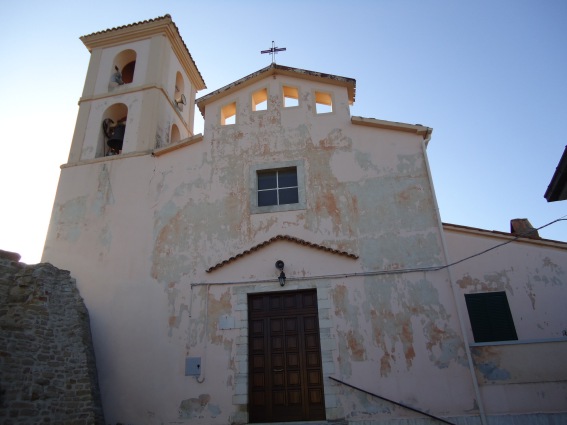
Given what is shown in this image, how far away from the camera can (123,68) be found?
16.2 meters

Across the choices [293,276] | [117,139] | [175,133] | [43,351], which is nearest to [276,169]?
[293,276]

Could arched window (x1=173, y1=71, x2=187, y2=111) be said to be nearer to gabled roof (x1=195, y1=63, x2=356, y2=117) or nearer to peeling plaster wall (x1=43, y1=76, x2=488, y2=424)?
gabled roof (x1=195, y1=63, x2=356, y2=117)

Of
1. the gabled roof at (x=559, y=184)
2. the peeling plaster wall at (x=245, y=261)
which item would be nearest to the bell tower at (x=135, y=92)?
the peeling plaster wall at (x=245, y=261)

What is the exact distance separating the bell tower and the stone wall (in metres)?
5.07

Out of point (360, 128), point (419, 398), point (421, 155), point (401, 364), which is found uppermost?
point (360, 128)

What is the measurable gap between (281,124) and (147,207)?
434 cm

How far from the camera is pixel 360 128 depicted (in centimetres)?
1191

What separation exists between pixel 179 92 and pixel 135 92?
7.25 feet

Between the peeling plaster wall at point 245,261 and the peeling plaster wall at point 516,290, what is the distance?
62 centimetres

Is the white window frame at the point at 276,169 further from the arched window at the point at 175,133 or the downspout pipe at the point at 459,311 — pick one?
the arched window at the point at 175,133

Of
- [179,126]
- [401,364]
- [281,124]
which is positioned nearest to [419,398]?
[401,364]

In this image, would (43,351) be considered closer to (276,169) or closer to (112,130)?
(276,169)

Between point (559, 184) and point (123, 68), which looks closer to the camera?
point (559, 184)

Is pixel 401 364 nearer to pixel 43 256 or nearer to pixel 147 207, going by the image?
pixel 147 207
